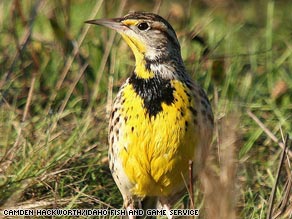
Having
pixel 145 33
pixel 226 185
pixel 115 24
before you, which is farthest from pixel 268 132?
pixel 226 185

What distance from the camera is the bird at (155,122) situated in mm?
A: 4266

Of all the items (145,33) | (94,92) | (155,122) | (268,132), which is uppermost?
(145,33)

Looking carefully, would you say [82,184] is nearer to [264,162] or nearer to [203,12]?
[264,162]

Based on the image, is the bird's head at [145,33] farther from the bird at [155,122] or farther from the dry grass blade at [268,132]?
the dry grass blade at [268,132]

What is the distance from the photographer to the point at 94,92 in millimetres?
5438

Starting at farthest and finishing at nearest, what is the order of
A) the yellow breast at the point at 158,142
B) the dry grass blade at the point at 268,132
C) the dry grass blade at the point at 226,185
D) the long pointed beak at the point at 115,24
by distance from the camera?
the dry grass blade at the point at 268,132, the long pointed beak at the point at 115,24, the yellow breast at the point at 158,142, the dry grass blade at the point at 226,185

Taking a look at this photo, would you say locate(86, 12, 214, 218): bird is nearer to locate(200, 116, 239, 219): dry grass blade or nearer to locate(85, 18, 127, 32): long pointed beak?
locate(85, 18, 127, 32): long pointed beak

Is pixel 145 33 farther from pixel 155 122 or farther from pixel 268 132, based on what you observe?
pixel 268 132

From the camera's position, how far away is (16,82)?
18.2 ft

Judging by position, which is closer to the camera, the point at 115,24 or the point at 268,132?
the point at 115,24

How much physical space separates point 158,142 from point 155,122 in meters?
0.09

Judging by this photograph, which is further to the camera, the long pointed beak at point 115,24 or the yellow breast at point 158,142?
the long pointed beak at point 115,24

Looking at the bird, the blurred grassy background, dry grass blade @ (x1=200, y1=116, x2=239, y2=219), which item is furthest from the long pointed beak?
dry grass blade @ (x1=200, y1=116, x2=239, y2=219)

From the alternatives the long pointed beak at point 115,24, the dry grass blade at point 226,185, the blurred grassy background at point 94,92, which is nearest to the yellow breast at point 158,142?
the blurred grassy background at point 94,92
